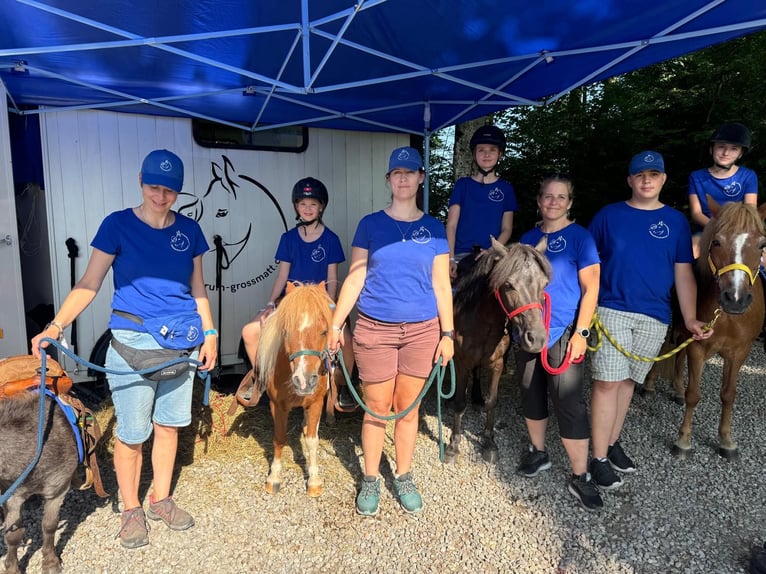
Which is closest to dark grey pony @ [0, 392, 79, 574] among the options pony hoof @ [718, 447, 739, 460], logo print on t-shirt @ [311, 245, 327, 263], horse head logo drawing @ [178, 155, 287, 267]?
logo print on t-shirt @ [311, 245, 327, 263]

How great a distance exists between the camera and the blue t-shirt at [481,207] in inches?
164

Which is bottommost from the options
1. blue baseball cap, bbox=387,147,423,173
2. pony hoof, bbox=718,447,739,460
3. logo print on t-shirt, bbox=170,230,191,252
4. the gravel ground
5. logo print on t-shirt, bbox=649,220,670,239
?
the gravel ground

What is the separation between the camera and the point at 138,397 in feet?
8.23

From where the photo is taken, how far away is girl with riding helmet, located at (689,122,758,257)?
3.58 meters

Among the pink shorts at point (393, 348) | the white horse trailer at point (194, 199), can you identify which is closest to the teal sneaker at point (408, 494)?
the pink shorts at point (393, 348)

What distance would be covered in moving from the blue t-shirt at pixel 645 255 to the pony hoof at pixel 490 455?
1.42 metres

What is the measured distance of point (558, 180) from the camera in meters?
2.93

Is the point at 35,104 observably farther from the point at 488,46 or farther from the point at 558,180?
the point at 558,180

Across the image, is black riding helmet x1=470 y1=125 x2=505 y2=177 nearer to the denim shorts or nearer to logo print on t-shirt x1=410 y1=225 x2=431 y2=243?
logo print on t-shirt x1=410 y1=225 x2=431 y2=243

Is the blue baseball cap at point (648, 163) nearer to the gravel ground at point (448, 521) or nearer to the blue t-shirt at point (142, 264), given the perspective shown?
the gravel ground at point (448, 521)

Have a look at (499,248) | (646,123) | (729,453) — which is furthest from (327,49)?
(646,123)

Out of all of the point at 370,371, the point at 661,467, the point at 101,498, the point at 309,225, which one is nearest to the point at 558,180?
the point at 370,371

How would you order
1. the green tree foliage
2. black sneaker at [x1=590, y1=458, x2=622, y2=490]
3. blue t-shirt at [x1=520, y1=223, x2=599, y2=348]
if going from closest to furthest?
blue t-shirt at [x1=520, y1=223, x2=599, y2=348] < black sneaker at [x1=590, y1=458, x2=622, y2=490] < the green tree foliage

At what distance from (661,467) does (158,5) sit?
4.54 m
